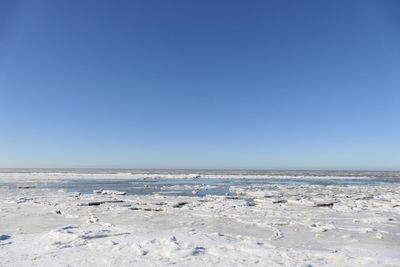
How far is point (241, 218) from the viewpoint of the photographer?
12.6 m

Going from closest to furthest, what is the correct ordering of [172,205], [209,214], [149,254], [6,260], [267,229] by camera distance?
[6,260] < [149,254] < [267,229] < [209,214] < [172,205]

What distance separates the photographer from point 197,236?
29.8 feet

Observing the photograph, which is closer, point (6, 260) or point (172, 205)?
point (6, 260)

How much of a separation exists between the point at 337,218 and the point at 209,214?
4384mm

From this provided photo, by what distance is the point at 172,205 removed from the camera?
54.2 ft

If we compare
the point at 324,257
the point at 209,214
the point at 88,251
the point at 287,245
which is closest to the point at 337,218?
the point at 209,214

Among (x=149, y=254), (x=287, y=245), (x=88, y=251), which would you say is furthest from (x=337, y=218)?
(x=88, y=251)

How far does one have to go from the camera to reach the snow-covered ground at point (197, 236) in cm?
693

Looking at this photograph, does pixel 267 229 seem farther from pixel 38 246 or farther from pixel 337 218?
pixel 38 246

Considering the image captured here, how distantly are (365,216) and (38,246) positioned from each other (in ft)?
35.3

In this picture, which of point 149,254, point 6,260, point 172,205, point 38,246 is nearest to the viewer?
point 6,260

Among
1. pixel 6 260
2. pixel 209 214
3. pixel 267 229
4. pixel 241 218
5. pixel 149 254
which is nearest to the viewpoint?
pixel 6 260

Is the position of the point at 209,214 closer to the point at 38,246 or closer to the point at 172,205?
the point at 172,205

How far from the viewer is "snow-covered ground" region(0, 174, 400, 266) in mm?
6928
